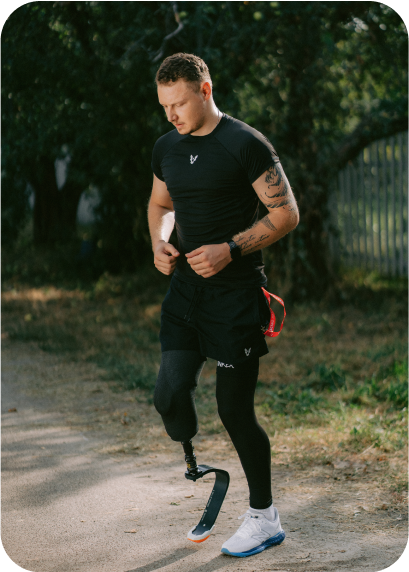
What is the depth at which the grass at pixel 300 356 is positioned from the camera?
4.09 m

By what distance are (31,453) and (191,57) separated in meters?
2.62

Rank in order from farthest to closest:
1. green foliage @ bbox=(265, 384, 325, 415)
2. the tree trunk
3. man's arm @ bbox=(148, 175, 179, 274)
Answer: the tree trunk < green foliage @ bbox=(265, 384, 325, 415) < man's arm @ bbox=(148, 175, 179, 274)

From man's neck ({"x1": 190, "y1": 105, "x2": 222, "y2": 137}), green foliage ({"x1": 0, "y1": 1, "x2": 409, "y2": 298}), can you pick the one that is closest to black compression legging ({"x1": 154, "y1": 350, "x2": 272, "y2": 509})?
man's neck ({"x1": 190, "y1": 105, "x2": 222, "y2": 137})

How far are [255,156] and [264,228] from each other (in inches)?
11.9

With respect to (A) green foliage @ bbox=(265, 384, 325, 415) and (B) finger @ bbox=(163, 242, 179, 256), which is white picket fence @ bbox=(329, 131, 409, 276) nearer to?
(A) green foliage @ bbox=(265, 384, 325, 415)

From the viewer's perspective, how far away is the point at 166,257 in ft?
9.20

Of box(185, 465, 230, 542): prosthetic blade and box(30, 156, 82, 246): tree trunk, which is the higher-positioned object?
box(30, 156, 82, 246): tree trunk

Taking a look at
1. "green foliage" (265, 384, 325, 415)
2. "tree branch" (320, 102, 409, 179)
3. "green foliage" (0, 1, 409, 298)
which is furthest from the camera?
"tree branch" (320, 102, 409, 179)

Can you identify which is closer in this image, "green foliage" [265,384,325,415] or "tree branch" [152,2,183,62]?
"green foliage" [265,384,325,415]

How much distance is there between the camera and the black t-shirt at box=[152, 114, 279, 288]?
261cm

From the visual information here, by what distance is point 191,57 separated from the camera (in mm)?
2660

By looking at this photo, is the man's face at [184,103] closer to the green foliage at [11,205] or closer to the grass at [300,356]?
the grass at [300,356]

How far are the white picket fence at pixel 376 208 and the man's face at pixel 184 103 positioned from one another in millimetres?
6517

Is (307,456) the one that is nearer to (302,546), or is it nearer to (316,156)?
(302,546)
